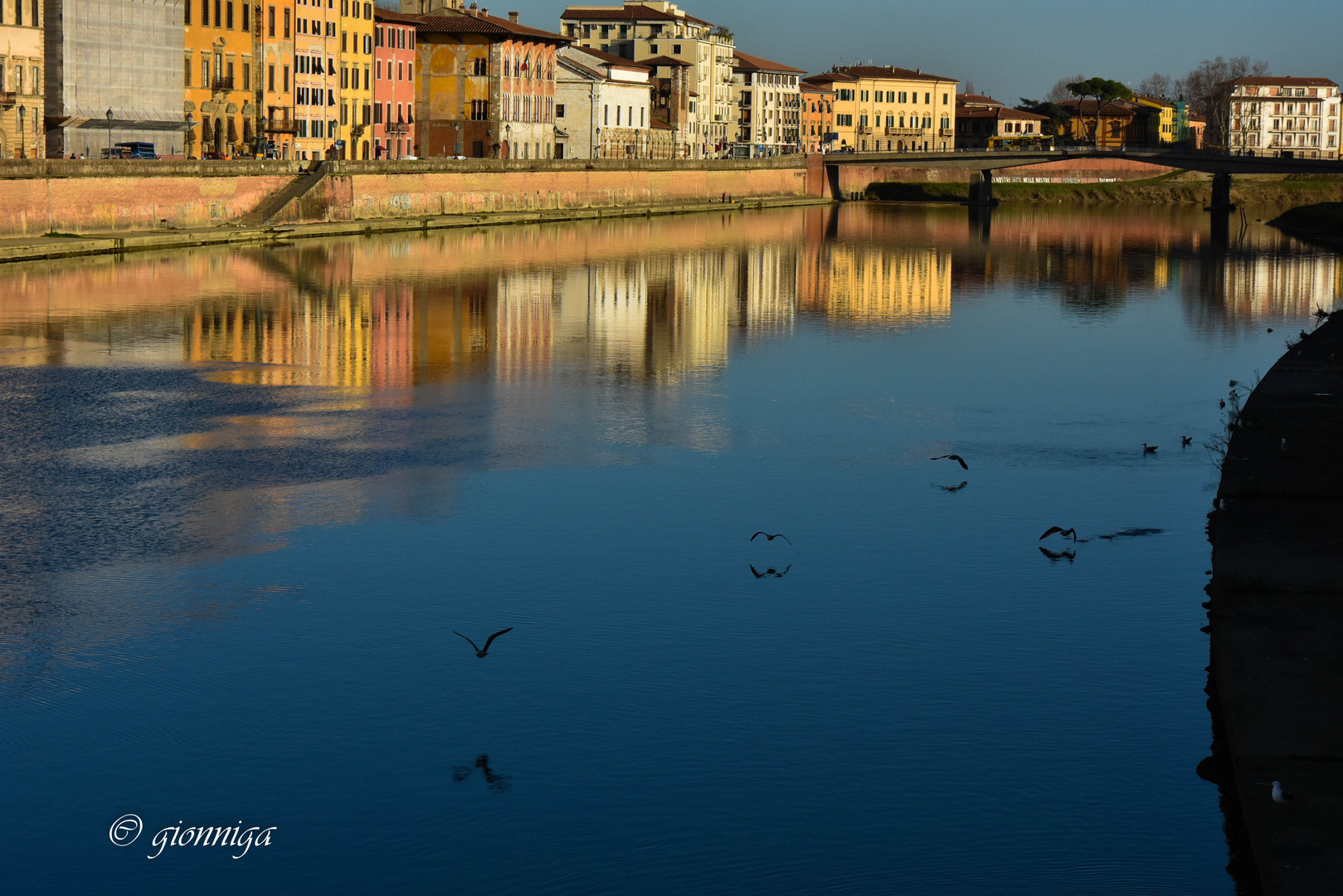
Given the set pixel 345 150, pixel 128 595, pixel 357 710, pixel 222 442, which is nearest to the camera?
pixel 357 710

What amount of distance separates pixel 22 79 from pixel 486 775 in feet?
208

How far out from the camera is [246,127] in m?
85.2

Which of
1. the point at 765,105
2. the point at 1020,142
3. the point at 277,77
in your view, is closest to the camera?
the point at 277,77

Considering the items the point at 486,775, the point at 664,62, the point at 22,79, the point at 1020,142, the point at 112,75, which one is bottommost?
the point at 486,775

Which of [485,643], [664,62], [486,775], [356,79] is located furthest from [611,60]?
[486,775]

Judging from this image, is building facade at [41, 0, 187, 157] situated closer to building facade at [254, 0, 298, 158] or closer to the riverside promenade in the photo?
building facade at [254, 0, 298, 158]

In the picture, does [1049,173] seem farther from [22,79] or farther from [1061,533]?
[1061,533]

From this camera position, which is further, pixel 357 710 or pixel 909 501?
pixel 909 501

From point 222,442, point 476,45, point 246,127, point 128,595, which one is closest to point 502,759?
point 128,595

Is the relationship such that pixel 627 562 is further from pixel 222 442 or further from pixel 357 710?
pixel 222 442

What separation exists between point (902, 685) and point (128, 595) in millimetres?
6571

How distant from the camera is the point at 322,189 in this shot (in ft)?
243

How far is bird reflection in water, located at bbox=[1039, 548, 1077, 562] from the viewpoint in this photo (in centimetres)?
1698

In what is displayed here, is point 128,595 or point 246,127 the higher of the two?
point 246,127
